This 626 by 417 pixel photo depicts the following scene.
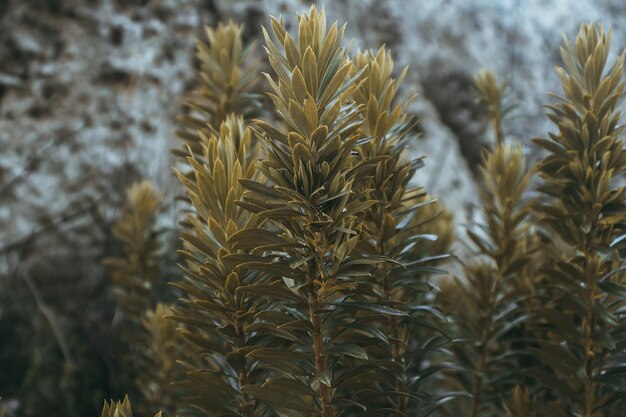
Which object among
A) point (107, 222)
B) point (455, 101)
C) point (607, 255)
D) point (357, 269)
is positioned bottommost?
point (357, 269)

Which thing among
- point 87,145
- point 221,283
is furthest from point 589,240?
point 87,145

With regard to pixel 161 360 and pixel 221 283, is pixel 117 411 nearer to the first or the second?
pixel 221 283

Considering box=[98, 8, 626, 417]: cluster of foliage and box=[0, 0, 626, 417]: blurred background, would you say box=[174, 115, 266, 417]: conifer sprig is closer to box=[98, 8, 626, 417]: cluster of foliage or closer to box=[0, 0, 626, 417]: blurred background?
box=[98, 8, 626, 417]: cluster of foliage

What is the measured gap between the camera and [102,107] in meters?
1.58

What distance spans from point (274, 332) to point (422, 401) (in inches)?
8.0

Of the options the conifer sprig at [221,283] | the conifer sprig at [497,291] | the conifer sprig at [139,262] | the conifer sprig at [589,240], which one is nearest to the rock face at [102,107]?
the conifer sprig at [139,262]

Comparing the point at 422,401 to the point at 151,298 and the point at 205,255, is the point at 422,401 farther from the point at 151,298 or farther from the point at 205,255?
the point at 151,298

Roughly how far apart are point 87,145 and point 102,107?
0.10m

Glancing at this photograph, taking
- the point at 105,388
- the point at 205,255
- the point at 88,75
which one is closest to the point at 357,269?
the point at 205,255

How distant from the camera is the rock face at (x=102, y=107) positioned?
1501 millimetres

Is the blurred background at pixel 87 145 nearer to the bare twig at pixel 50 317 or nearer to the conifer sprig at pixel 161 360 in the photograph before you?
the bare twig at pixel 50 317

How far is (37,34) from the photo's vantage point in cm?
155

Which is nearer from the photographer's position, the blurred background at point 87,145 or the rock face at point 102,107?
the blurred background at point 87,145

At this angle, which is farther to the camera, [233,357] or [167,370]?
[167,370]
